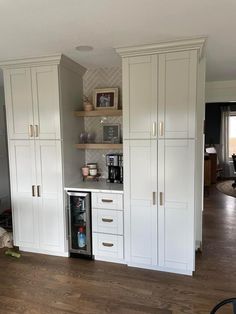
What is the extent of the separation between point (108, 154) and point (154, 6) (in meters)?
1.94

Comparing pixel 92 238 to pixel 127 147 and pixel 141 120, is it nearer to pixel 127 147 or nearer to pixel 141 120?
pixel 127 147

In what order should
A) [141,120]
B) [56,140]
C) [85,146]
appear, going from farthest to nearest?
[85,146]
[56,140]
[141,120]

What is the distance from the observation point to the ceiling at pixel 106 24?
1.80 metres

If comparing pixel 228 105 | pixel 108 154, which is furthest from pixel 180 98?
pixel 228 105

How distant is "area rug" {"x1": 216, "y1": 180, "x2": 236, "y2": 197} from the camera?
6545 mm

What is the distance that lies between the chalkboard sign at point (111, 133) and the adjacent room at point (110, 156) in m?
0.01

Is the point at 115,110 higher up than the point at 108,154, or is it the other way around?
the point at 115,110

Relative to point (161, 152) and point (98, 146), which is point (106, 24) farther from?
point (98, 146)

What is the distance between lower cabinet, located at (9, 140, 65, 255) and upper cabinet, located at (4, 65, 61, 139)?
0.44 ft

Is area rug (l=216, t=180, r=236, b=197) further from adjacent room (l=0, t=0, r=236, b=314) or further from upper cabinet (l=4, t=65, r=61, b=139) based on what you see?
upper cabinet (l=4, t=65, r=61, b=139)

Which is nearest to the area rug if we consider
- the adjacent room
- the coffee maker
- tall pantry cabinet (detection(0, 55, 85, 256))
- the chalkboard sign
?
the adjacent room

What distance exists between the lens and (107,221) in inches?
118

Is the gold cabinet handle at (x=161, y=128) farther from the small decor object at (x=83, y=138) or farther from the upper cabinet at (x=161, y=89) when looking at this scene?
the small decor object at (x=83, y=138)

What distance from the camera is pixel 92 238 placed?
3.09 metres
